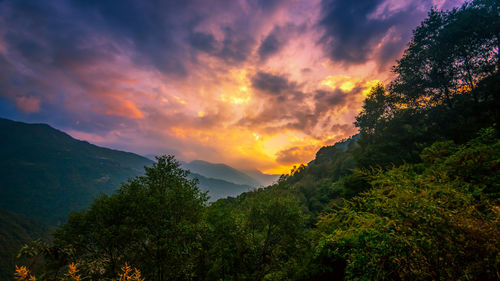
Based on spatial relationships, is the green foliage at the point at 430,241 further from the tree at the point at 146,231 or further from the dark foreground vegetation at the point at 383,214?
the tree at the point at 146,231

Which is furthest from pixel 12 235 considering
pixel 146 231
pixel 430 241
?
pixel 430 241

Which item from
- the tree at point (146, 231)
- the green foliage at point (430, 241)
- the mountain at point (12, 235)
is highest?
the green foliage at point (430, 241)

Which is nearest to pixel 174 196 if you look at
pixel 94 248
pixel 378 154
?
pixel 94 248

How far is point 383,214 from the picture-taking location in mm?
6578

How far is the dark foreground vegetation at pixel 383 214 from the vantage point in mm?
4500

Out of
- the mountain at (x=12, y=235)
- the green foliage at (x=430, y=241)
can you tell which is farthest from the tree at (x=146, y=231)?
the mountain at (x=12, y=235)

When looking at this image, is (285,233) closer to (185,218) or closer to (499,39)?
(185,218)

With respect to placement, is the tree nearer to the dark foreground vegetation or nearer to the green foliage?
the dark foreground vegetation

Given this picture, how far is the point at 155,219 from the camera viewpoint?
17953mm

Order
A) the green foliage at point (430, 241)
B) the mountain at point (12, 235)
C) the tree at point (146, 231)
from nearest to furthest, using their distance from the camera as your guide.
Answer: the green foliage at point (430, 241), the tree at point (146, 231), the mountain at point (12, 235)

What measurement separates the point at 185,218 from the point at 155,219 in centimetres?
290

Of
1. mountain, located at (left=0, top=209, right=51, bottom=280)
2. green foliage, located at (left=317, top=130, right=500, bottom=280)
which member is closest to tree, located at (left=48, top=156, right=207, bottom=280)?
green foliage, located at (left=317, top=130, right=500, bottom=280)

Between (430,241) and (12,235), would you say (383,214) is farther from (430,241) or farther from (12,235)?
(12,235)

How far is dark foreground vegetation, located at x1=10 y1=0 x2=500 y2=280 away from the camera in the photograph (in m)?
4.50
